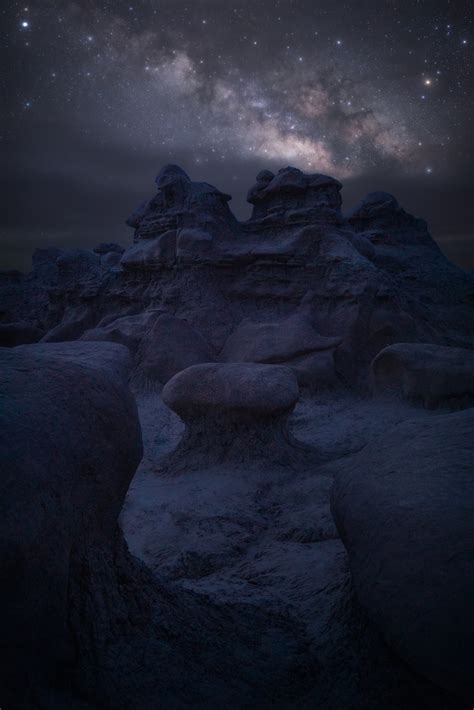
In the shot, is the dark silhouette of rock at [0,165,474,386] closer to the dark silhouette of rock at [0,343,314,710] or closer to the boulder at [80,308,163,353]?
the boulder at [80,308,163,353]

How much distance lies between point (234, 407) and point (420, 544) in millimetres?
3170

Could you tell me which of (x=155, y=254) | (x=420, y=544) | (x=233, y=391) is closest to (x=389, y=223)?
(x=155, y=254)

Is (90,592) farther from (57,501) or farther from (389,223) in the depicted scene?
(389,223)

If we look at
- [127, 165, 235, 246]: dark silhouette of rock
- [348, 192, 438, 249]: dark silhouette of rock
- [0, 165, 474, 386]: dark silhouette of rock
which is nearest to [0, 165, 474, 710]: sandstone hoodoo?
[0, 165, 474, 386]: dark silhouette of rock

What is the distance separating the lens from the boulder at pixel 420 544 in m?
1.12

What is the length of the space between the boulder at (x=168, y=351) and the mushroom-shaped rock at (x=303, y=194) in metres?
3.81

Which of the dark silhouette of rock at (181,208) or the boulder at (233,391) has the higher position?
the dark silhouette of rock at (181,208)

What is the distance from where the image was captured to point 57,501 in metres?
1.18

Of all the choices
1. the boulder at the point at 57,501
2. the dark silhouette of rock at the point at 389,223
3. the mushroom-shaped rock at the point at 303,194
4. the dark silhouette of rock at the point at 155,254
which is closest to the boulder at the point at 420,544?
the boulder at the point at 57,501

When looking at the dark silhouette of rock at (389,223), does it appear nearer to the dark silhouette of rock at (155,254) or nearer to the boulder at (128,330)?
the dark silhouette of rock at (155,254)

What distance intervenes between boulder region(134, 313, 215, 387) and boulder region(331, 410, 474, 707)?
246 inches

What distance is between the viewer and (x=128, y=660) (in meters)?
1.33

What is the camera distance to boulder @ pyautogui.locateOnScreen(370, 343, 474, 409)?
556 cm

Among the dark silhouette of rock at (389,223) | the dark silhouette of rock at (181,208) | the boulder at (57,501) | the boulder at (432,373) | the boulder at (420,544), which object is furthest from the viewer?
the dark silhouette of rock at (389,223)
